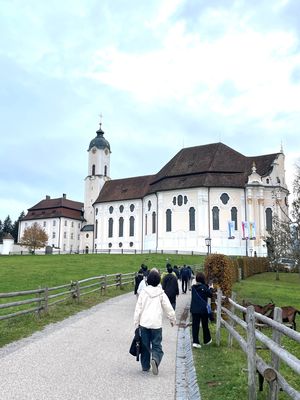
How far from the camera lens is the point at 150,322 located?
25.2 ft

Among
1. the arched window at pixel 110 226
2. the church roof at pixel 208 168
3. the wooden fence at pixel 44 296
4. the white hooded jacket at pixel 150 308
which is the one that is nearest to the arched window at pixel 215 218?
the church roof at pixel 208 168

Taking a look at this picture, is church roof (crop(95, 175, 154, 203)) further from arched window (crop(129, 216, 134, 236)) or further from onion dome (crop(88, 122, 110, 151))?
onion dome (crop(88, 122, 110, 151))

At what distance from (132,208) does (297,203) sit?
131 ft

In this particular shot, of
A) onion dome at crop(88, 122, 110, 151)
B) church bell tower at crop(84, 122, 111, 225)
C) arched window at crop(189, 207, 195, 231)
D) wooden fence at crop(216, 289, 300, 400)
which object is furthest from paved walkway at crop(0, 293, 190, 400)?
onion dome at crop(88, 122, 110, 151)

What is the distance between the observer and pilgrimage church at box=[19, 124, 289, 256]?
59938mm

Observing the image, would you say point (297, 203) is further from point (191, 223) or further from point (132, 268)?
point (191, 223)

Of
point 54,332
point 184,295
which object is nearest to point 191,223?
point 184,295

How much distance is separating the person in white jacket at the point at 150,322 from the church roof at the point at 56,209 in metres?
80.3

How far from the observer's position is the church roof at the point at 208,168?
6194cm

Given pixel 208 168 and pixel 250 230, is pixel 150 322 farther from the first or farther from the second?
pixel 208 168

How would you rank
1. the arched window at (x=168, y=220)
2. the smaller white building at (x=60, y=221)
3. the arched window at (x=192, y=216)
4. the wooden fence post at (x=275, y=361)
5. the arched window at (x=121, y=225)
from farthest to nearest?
the smaller white building at (x=60, y=221) → the arched window at (x=121, y=225) → the arched window at (x=168, y=220) → the arched window at (x=192, y=216) → the wooden fence post at (x=275, y=361)

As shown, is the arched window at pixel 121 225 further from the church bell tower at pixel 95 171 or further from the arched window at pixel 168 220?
→ the arched window at pixel 168 220

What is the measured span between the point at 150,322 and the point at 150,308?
0.25 metres

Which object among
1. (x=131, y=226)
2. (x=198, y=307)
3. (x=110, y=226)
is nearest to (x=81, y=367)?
(x=198, y=307)
